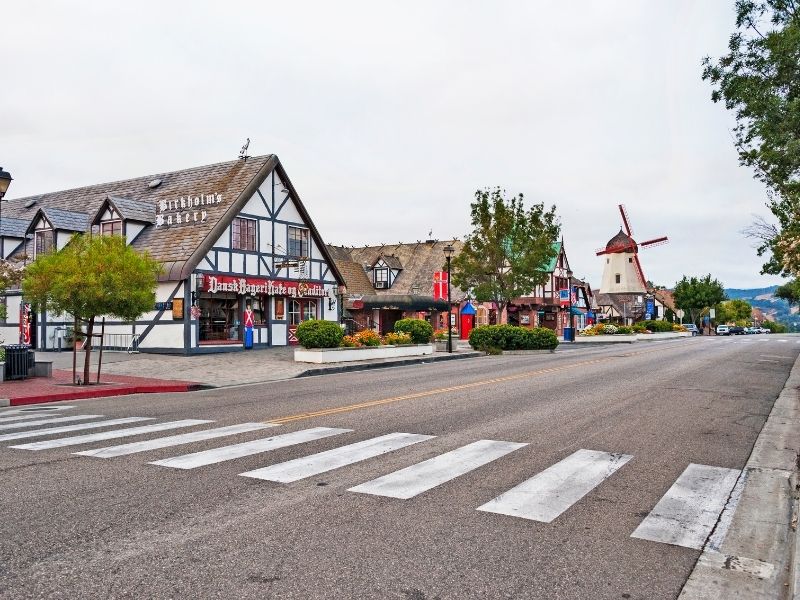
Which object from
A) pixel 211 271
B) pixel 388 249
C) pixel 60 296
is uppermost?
pixel 388 249

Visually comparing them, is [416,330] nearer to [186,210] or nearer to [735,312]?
[186,210]

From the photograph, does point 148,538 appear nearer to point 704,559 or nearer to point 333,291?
point 704,559

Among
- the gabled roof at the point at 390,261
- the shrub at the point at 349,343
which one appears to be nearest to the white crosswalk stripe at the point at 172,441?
the shrub at the point at 349,343

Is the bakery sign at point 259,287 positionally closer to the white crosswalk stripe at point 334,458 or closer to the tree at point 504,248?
the tree at point 504,248

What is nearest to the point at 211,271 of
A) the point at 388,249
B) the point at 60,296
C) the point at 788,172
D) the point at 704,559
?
the point at 60,296

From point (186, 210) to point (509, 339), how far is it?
17697 mm

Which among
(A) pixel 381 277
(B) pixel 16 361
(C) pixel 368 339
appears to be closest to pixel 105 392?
(B) pixel 16 361

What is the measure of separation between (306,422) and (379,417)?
1216 mm

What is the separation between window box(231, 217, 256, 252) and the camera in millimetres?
30078

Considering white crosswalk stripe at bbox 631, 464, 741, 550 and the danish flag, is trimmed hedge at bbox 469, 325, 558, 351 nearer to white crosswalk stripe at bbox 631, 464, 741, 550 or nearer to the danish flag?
the danish flag

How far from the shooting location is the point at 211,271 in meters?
28.7

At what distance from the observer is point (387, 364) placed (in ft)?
81.8

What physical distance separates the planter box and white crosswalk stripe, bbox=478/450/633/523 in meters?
17.3

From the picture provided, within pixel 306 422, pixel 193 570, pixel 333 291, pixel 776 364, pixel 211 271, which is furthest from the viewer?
pixel 333 291
